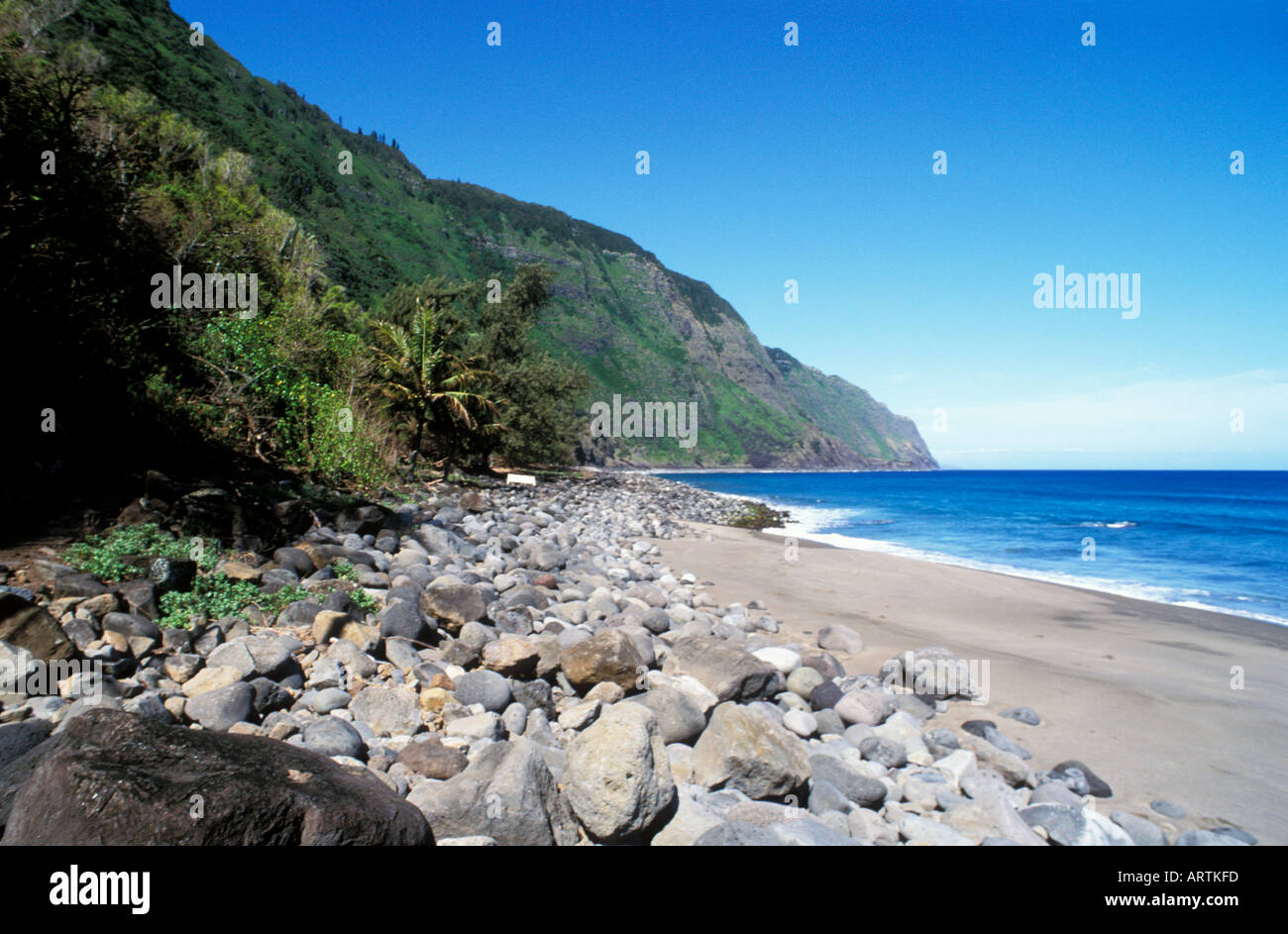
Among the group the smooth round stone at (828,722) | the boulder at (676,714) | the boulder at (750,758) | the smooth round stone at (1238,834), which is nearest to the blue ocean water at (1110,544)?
the smooth round stone at (1238,834)

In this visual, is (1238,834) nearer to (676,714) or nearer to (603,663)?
(676,714)

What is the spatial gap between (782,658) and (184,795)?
5.19 meters

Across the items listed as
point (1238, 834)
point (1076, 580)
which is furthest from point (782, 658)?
point (1076, 580)

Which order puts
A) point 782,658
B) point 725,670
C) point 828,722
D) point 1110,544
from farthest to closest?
point 1110,544
point 782,658
point 725,670
point 828,722

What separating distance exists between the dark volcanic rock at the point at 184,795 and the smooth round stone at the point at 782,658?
4.21m

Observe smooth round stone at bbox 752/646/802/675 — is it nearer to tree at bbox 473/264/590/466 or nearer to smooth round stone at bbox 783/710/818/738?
smooth round stone at bbox 783/710/818/738

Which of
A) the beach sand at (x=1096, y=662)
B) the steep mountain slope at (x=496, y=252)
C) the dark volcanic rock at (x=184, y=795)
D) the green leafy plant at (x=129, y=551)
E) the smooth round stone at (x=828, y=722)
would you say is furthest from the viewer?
the steep mountain slope at (x=496, y=252)

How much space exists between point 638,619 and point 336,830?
194 inches

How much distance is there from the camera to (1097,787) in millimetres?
4363

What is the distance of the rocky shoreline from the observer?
7.36 feet

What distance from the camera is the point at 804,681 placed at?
18.8 ft

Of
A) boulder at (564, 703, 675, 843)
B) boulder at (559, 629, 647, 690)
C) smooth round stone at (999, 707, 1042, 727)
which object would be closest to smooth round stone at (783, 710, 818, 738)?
boulder at (559, 629, 647, 690)

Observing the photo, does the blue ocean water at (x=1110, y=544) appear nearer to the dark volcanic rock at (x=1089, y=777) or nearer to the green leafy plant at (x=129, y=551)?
the dark volcanic rock at (x=1089, y=777)

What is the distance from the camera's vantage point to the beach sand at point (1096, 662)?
15.6 feet
